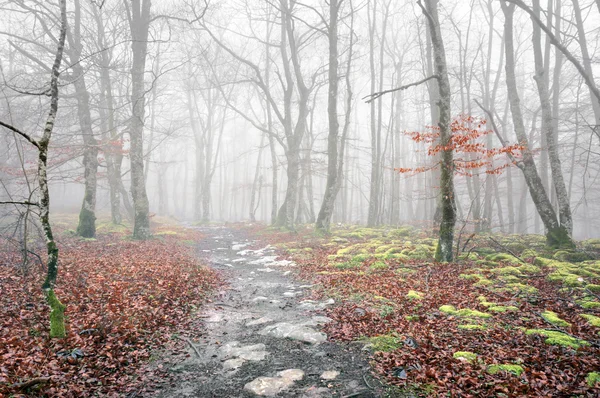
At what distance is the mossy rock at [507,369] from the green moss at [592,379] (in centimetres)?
62

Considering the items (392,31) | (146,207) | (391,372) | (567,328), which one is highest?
(392,31)

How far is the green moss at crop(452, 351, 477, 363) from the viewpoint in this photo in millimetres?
4562

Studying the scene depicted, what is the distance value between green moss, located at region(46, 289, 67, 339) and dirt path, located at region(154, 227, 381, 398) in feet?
5.99

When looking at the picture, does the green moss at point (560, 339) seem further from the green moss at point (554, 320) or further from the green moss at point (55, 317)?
the green moss at point (55, 317)

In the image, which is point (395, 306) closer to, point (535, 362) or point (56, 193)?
point (535, 362)

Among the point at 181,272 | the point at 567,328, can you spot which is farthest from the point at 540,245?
the point at 181,272

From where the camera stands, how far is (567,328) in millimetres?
5336

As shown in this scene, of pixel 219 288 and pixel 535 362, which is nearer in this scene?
pixel 535 362

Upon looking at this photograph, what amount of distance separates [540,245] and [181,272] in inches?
494

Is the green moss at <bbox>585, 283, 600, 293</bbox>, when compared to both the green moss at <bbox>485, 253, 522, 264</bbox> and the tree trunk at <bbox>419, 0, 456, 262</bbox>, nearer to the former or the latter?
the green moss at <bbox>485, 253, 522, 264</bbox>

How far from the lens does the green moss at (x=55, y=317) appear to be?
5059 mm

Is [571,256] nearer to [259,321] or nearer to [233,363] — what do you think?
[259,321]

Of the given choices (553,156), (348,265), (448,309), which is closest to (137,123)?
(348,265)

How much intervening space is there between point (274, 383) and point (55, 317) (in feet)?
11.2
